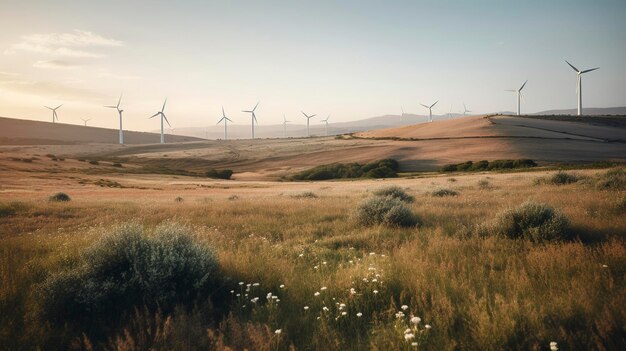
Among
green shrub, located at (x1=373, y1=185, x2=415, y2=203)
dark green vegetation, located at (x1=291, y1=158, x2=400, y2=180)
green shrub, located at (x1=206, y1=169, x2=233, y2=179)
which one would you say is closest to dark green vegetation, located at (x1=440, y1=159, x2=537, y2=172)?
dark green vegetation, located at (x1=291, y1=158, x2=400, y2=180)

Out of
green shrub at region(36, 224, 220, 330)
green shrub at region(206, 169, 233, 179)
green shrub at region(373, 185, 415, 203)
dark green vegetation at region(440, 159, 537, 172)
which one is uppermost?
green shrub at region(36, 224, 220, 330)

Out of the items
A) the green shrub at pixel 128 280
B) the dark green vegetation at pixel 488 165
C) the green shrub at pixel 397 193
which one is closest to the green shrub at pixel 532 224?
the green shrub at pixel 128 280

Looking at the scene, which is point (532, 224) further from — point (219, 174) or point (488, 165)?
point (219, 174)

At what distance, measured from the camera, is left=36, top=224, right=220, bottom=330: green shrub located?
17.5ft

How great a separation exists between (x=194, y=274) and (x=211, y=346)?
1.95 metres

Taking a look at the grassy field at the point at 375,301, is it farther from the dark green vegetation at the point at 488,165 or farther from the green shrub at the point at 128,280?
the dark green vegetation at the point at 488,165

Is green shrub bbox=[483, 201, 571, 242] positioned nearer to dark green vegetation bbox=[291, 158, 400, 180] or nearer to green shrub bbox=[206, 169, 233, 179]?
dark green vegetation bbox=[291, 158, 400, 180]

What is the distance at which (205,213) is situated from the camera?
52.7ft

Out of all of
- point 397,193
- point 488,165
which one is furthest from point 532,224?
point 488,165

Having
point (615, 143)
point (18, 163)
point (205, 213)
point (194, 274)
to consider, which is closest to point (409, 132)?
point (615, 143)

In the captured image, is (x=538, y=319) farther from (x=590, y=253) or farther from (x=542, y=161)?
(x=542, y=161)

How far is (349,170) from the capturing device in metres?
81.4

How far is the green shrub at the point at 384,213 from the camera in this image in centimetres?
1143

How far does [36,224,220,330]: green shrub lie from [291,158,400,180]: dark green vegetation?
69.0 m
